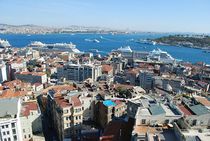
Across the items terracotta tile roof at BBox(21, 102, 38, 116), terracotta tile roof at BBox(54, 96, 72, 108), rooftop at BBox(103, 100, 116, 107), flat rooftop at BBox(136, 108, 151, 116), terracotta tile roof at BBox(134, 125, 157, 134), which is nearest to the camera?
terracotta tile roof at BBox(134, 125, 157, 134)

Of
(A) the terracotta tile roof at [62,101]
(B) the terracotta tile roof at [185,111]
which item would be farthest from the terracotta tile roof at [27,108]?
(B) the terracotta tile roof at [185,111]

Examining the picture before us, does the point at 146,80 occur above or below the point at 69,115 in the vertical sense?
below

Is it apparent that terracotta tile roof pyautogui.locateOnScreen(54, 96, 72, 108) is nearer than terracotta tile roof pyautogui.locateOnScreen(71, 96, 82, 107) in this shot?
Yes

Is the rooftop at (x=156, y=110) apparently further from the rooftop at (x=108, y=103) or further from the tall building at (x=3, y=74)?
the tall building at (x=3, y=74)

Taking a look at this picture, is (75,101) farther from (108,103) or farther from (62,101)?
(108,103)

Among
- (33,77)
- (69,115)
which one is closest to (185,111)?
(69,115)

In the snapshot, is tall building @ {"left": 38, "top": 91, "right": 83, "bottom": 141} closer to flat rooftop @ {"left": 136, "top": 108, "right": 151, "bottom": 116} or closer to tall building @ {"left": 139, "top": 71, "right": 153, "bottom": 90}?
flat rooftop @ {"left": 136, "top": 108, "right": 151, "bottom": 116}

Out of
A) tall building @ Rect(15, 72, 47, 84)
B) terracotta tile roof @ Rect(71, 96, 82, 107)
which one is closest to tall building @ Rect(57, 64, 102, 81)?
tall building @ Rect(15, 72, 47, 84)
